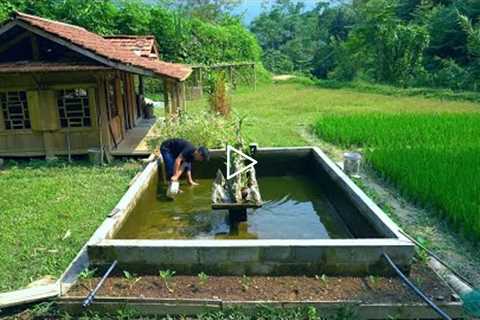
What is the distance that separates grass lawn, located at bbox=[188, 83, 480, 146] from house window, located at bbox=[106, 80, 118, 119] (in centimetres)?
395

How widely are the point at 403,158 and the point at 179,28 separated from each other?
2113 cm

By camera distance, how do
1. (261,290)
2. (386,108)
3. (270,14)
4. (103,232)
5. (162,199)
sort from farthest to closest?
(270,14) → (386,108) → (162,199) → (103,232) → (261,290)

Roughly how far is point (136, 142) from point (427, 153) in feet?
24.1

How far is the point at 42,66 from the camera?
32.9ft

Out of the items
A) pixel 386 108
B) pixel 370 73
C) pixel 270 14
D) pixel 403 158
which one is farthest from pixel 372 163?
pixel 270 14

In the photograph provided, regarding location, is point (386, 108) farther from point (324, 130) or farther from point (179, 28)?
point (179, 28)

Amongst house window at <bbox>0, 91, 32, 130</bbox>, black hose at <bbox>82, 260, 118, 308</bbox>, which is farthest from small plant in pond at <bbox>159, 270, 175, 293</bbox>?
house window at <bbox>0, 91, 32, 130</bbox>

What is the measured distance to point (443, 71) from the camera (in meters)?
29.5

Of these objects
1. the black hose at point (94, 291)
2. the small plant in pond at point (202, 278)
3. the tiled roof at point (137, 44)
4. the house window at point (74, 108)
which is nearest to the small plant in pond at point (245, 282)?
the small plant in pond at point (202, 278)

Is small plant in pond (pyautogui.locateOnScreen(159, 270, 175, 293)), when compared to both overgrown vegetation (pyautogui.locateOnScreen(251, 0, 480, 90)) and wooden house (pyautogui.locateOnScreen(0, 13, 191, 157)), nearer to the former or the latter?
wooden house (pyautogui.locateOnScreen(0, 13, 191, 157))

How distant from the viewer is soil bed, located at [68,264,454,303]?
457cm

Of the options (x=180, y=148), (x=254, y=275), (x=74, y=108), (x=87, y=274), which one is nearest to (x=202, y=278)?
(x=254, y=275)

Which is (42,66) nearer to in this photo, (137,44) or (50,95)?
(50,95)

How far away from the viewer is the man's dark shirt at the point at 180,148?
8413mm
